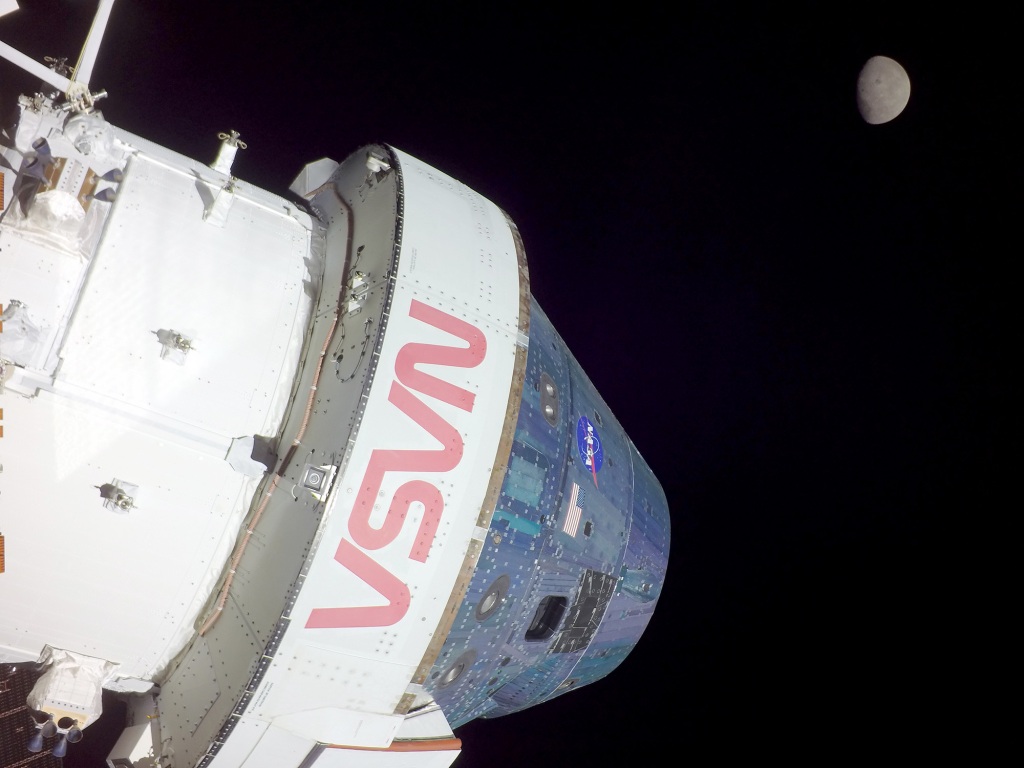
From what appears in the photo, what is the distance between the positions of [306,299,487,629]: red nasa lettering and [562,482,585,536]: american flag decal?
118 cm

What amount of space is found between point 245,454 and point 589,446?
8.03 feet

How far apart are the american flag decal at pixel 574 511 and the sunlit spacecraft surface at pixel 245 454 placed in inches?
9.8

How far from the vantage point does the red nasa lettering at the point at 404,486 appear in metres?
3.29

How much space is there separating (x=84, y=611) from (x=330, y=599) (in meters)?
1.42

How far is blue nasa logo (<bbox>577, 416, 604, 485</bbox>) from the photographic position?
15.5ft

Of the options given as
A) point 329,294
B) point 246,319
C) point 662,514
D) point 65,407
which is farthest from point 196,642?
point 662,514

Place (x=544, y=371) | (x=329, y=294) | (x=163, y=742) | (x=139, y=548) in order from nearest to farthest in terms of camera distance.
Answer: (x=139, y=548), (x=163, y=742), (x=329, y=294), (x=544, y=371)

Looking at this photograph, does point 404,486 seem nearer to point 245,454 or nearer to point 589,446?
point 245,454

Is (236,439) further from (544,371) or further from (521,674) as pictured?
(521,674)

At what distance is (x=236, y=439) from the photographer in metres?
3.57

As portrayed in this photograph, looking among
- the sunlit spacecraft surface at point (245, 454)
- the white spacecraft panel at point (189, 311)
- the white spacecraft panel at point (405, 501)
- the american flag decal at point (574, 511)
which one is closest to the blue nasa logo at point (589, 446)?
the american flag decal at point (574, 511)

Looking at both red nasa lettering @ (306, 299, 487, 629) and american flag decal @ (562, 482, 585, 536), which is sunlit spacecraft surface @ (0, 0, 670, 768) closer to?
red nasa lettering @ (306, 299, 487, 629)

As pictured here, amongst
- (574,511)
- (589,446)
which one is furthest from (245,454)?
(589,446)

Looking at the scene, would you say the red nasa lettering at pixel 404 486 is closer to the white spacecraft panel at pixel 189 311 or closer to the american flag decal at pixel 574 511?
the white spacecraft panel at pixel 189 311
